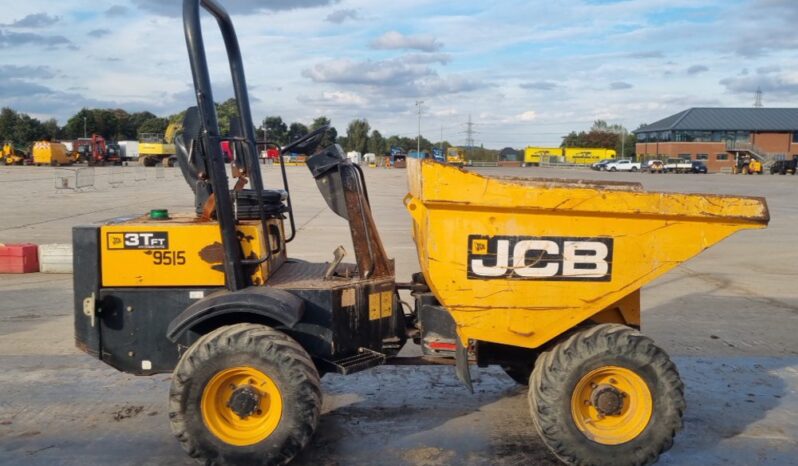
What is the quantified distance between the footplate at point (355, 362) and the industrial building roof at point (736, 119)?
326 ft

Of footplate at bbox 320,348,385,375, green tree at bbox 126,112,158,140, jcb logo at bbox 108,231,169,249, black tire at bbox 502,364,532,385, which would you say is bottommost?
black tire at bbox 502,364,532,385

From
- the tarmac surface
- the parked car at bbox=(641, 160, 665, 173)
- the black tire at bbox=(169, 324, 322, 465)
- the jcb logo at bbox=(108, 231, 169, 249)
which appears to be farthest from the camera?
the parked car at bbox=(641, 160, 665, 173)

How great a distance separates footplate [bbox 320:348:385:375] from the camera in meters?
4.68

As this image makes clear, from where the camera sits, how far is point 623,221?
14.0 ft

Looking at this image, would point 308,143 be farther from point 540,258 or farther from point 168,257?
point 540,258

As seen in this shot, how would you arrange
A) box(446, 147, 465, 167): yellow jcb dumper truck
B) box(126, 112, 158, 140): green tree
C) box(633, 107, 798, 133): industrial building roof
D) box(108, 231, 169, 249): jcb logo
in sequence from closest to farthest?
1. box(108, 231, 169, 249): jcb logo
2. box(446, 147, 465, 167): yellow jcb dumper truck
3. box(633, 107, 798, 133): industrial building roof
4. box(126, 112, 158, 140): green tree

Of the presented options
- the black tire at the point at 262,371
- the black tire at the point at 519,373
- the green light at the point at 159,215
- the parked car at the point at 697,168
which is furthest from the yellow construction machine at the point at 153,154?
the black tire at the point at 262,371

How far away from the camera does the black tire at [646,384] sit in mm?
4383

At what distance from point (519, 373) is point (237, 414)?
232 centimetres

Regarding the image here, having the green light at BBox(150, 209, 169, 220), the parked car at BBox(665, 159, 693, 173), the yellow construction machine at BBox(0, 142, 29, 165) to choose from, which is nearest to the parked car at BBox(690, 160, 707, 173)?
the parked car at BBox(665, 159, 693, 173)

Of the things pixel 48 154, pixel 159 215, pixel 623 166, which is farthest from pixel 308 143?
pixel 623 166

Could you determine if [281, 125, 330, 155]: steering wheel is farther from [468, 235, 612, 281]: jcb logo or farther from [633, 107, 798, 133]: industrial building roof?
[633, 107, 798, 133]: industrial building roof

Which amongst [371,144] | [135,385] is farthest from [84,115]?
[135,385]

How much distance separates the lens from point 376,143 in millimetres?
76500
